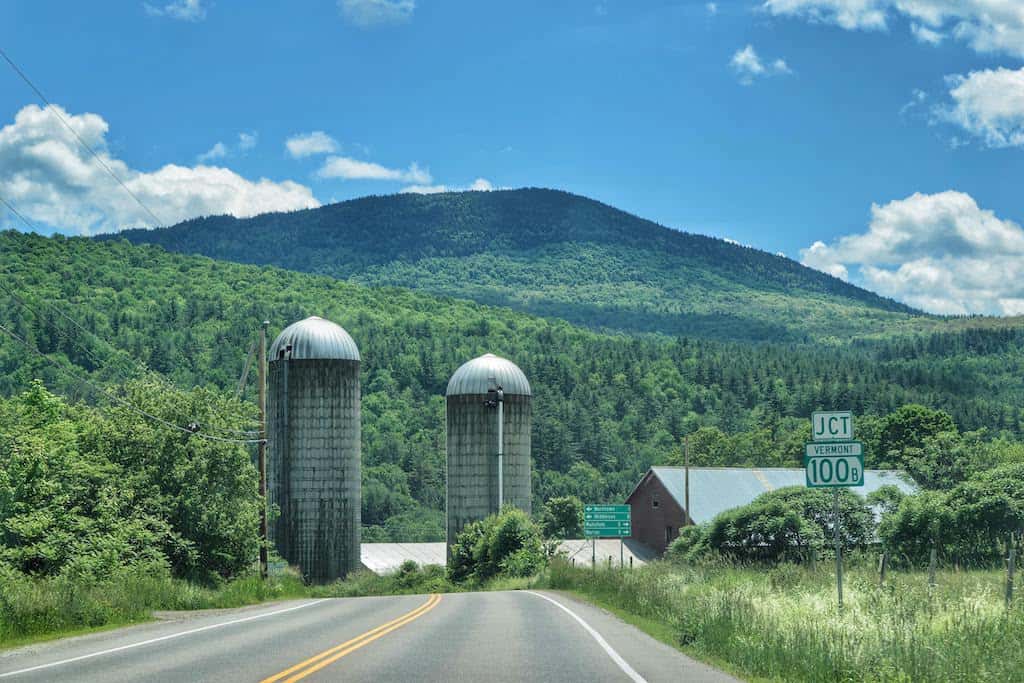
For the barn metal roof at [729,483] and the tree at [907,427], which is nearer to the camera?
the barn metal roof at [729,483]

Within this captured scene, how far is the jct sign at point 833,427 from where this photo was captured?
20.5 metres

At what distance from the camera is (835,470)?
20.2 m

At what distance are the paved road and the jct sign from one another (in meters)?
4.65

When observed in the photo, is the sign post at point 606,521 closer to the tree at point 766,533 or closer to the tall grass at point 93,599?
the tree at point 766,533

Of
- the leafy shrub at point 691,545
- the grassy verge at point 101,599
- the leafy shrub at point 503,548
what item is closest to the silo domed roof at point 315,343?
the leafy shrub at point 503,548

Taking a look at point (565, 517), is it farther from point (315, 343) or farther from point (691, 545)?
point (315, 343)

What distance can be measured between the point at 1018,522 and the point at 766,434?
90.7 metres

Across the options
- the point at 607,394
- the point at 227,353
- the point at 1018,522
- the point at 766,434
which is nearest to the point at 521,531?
the point at 1018,522

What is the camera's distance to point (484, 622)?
82.8ft

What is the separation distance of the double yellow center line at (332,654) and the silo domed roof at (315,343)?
34607 millimetres

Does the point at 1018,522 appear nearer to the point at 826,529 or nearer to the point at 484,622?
the point at 826,529

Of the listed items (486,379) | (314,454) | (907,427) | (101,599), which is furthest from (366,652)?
(907,427)

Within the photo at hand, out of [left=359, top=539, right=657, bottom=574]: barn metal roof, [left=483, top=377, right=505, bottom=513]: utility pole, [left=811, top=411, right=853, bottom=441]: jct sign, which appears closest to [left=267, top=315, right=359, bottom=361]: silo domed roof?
[left=483, top=377, right=505, bottom=513]: utility pole

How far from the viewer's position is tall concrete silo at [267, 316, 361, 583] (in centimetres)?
5919
